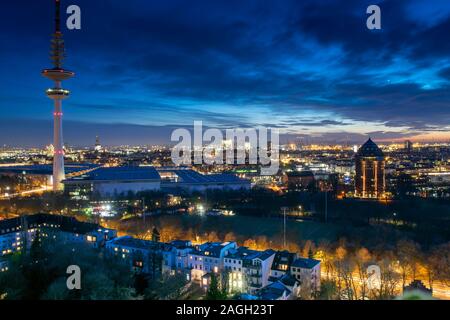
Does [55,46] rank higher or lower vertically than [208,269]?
higher

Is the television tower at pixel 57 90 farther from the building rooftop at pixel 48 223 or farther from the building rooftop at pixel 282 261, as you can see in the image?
the building rooftop at pixel 282 261

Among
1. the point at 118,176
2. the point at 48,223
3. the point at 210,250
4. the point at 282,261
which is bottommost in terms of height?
the point at 282,261

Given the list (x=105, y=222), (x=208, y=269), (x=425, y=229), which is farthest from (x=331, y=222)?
(x=105, y=222)

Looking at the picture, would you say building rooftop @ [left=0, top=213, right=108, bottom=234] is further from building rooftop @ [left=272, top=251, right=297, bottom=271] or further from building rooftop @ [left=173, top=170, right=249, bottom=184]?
building rooftop @ [left=173, top=170, right=249, bottom=184]

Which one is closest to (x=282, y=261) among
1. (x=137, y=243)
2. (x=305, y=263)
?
(x=305, y=263)

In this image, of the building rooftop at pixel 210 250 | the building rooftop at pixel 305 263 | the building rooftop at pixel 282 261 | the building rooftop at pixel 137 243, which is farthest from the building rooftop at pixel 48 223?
the building rooftop at pixel 305 263

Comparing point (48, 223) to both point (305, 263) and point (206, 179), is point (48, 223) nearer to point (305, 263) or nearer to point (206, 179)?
point (305, 263)
